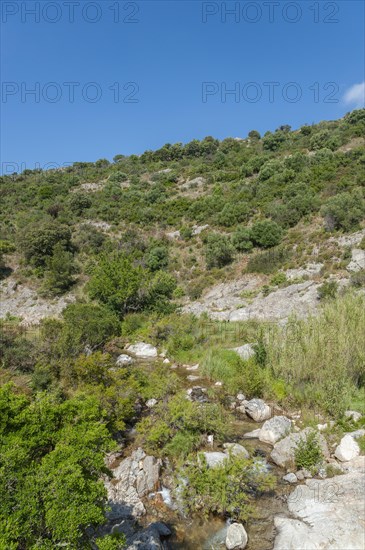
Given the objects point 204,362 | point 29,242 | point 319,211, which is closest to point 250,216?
point 319,211

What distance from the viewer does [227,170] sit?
188 feet

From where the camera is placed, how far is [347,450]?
9.23 m

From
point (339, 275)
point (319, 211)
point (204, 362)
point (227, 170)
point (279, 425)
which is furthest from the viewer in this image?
point (227, 170)

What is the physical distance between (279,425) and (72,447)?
751 cm

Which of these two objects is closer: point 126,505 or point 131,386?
point 126,505

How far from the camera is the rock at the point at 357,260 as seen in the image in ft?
86.9

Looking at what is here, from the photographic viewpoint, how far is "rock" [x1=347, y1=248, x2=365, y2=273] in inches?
1043

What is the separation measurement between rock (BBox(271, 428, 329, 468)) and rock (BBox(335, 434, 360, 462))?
33 centimetres

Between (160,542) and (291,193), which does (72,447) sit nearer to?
(160,542)

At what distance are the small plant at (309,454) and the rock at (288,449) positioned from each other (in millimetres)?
164

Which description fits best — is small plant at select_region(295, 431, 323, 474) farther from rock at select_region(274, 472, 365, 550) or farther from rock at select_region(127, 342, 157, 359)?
rock at select_region(127, 342, 157, 359)

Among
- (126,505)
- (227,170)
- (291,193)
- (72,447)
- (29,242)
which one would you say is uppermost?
(227,170)

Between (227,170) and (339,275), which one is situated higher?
(227,170)

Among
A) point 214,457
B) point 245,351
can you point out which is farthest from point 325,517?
point 245,351
